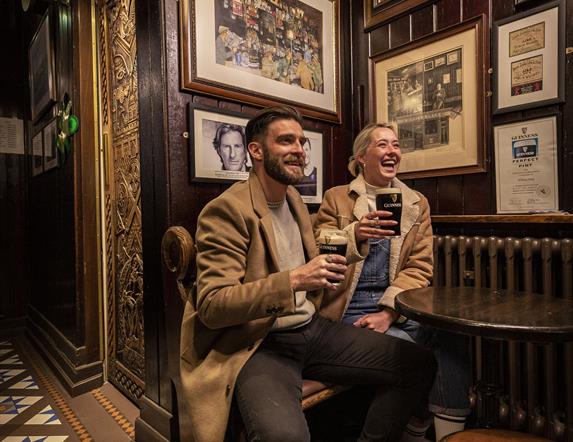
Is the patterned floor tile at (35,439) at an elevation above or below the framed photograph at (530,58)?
below

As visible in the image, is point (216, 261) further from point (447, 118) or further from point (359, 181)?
point (447, 118)

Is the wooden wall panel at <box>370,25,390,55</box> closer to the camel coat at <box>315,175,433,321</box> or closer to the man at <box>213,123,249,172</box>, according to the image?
the camel coat at <box>315,175,433,321</box>

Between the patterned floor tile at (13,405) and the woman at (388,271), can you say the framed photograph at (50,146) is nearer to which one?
the patterned floor tile at (13,405)

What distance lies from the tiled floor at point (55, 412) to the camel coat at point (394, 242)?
55.8 inches

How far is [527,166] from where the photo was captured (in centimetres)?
183

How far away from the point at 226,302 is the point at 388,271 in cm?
95

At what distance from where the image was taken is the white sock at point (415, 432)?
65.1 inches

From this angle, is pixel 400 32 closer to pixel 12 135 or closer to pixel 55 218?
pixel 55 218

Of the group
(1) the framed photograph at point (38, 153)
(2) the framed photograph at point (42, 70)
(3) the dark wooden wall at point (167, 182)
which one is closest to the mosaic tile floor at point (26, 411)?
(3) the dark wooden wall at point (167, 182)

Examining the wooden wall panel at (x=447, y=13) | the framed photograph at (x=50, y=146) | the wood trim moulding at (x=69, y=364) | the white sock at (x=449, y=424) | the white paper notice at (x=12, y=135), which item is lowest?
the wood trim moulding at (x=69, y=364)

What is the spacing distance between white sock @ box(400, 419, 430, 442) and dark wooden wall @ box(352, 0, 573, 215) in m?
1.12

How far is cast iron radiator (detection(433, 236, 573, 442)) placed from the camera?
1.60 m

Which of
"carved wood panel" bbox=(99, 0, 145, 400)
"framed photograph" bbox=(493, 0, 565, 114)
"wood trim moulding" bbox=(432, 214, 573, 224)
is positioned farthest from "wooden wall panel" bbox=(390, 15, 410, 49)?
"carved wood panel" bbox=(99, 0, 145, 400)

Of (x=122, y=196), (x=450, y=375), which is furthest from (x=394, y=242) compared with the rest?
(x=122, y=196)
